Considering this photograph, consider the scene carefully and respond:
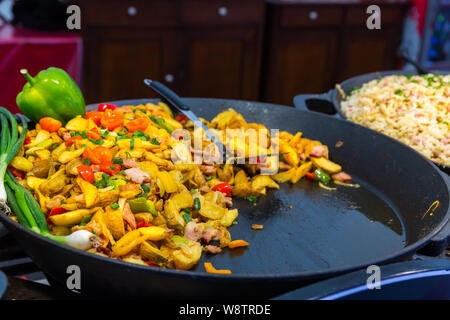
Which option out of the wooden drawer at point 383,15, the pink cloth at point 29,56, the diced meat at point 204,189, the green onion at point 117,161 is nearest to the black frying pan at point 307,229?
the diced meat at point 204,189

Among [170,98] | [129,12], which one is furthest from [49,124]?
[129,12]

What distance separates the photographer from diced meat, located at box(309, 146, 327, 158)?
1.64m

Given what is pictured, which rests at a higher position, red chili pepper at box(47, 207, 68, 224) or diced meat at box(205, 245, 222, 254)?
red chili pepper at box(47, 207, 68, 224)

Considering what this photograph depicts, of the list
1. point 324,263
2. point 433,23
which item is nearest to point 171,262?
point 324,263

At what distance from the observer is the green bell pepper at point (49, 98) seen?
148 centimetres

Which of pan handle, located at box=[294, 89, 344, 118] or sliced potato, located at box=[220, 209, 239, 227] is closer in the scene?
sliced potato, located at box=[220, 209, 239, 227]

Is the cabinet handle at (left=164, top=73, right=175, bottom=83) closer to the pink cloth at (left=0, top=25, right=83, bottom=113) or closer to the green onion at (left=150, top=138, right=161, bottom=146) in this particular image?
the pink cloth at (left=0, top=25, right=83, bottom=113)

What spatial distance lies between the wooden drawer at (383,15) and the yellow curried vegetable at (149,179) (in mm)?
2650

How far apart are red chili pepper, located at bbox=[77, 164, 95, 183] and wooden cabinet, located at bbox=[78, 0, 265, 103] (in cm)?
241

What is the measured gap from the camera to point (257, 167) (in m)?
1.58

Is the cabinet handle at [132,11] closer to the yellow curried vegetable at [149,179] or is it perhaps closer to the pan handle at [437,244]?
the yellow curried vegetable at [149,179]

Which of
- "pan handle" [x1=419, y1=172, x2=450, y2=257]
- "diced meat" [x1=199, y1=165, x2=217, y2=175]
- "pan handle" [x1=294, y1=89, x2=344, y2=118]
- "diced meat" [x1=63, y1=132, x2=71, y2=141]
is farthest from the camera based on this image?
"pan handle" [x1=294, y1=89, x2=344, y2=118]

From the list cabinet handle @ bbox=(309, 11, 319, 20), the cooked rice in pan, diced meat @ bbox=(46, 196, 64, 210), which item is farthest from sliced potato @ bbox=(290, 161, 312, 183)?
cabinet handle @ bbox=(309, 11, 319, 20)
